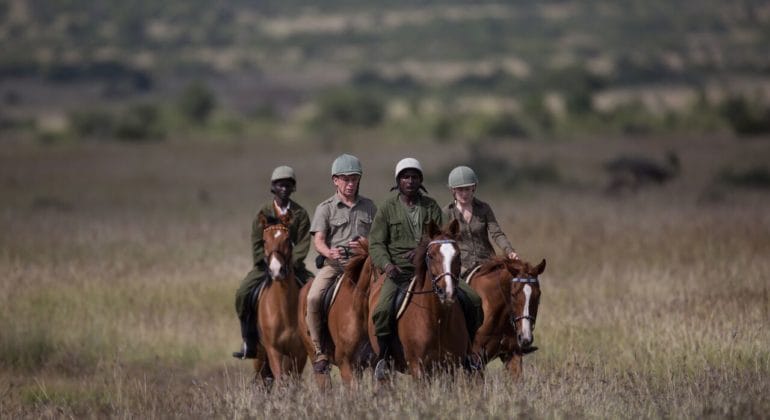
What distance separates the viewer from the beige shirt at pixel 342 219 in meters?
14.0

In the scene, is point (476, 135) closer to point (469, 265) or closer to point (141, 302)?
point (141, 302)

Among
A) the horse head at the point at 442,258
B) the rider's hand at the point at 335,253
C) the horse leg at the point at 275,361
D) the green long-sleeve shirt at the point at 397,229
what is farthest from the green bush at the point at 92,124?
the horse head at the point at 442,258

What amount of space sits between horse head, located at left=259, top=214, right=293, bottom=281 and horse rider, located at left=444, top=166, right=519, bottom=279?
1.51 meters

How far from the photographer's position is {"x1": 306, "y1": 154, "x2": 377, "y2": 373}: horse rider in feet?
45.2

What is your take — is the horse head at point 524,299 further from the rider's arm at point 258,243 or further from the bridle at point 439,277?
the rider's arm at point 258,243

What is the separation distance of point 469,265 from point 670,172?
93.7 feet

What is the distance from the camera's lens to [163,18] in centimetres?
16425

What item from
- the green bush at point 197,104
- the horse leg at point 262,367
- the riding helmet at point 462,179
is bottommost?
the horse leg at point 262,367

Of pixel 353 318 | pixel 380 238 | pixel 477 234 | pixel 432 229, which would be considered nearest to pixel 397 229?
pixel 380 238

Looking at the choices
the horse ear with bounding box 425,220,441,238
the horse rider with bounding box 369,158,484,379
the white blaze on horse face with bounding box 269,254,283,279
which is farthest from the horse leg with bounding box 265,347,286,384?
the horse ear with bounding box 425,220,441,238

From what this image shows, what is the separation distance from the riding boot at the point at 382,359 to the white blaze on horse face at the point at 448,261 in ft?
3.76

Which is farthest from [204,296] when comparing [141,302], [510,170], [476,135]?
[476,135]

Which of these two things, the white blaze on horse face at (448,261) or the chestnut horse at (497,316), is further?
the chestnut horse at (497,316)

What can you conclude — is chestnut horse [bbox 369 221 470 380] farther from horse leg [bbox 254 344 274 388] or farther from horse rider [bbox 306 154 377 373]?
horse leg [bbox 254 344 274 388]
